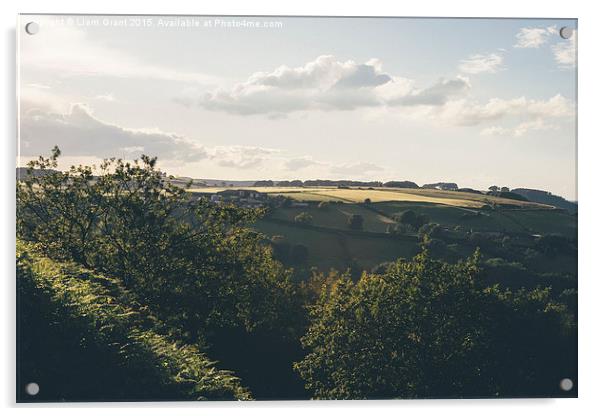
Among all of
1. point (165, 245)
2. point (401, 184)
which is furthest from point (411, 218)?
point (165, 245)

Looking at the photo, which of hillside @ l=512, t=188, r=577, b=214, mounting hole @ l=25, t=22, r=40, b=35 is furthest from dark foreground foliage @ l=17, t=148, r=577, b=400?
mounting hole @ l=25, t=22, r=40, b=35

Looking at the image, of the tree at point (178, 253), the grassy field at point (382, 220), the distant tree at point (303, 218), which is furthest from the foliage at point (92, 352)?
the distant tree at point (303, 218)

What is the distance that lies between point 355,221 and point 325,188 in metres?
0.68

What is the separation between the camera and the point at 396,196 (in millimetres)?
8711

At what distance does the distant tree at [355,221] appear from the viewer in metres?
8.77

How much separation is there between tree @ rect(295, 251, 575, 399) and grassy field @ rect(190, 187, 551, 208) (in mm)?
854

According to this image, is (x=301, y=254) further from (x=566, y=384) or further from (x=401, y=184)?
(x=566, y=384)

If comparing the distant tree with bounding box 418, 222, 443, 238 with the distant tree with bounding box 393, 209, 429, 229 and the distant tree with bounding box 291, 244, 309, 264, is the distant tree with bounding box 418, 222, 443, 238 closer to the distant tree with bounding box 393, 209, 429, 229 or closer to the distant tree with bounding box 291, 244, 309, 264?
the distant tree with bounding box 393, 209, 429, 229

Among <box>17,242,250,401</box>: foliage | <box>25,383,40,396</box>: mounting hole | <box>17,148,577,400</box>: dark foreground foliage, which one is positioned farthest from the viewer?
<box>17,148,577,400</box>: dark foreground foliage

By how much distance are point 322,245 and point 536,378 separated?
373 cm

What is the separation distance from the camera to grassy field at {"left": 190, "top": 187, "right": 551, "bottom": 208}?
8672mm

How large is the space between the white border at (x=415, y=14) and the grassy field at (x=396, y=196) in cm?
118

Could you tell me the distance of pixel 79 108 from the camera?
330 inches
